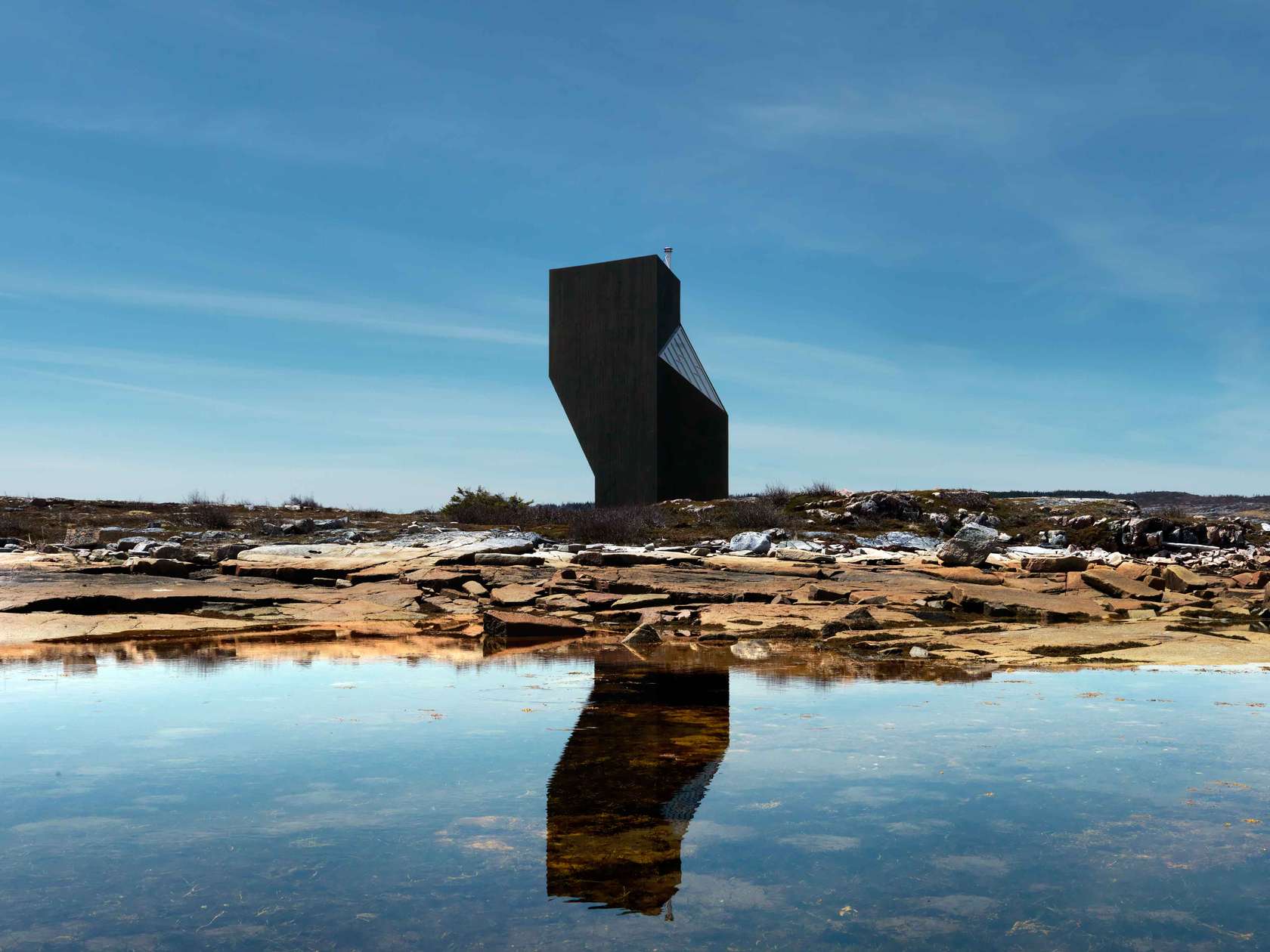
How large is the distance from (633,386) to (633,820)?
23955mm

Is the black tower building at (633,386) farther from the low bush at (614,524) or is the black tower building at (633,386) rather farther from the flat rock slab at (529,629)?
the flat rock slab at (529,629)

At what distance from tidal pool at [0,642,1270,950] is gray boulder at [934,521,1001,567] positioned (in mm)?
8392

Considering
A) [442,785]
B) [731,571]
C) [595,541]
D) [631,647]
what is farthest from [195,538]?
[442,785]

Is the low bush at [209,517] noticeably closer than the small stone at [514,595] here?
No

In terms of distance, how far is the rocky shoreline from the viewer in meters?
7.86

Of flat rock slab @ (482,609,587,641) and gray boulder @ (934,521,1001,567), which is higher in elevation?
gray boulder @ (934,521,1001,567)

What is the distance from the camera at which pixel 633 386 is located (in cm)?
2678

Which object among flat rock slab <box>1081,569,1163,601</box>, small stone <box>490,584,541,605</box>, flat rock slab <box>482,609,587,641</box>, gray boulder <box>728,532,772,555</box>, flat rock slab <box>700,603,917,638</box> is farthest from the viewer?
gray boulder <box>728,532,772,555</box>

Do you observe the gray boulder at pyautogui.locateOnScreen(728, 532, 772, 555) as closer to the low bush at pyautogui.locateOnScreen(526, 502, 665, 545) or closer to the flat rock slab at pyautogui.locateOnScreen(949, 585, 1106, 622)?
the low bush at pyautogui.locateOnScreen(526, 502, 665, 545)

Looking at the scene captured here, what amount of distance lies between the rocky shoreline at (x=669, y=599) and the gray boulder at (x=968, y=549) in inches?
1.2

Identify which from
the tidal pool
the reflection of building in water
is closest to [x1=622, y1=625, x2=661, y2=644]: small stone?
the reflection of building in water

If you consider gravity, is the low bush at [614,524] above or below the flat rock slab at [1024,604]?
above

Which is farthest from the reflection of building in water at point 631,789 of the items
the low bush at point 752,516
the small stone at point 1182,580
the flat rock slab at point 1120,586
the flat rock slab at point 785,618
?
the low bush at point 752,516

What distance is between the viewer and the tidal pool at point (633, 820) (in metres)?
2.29
